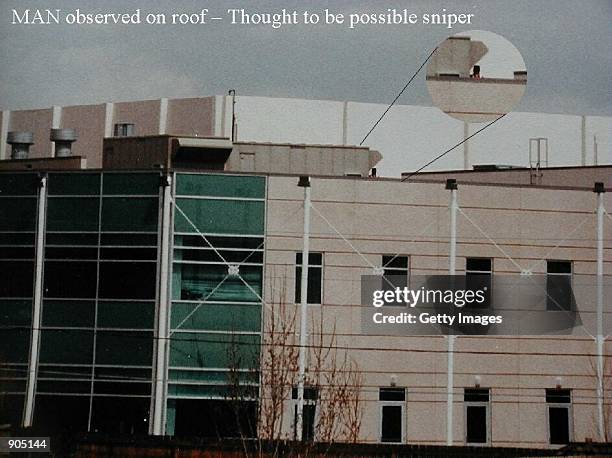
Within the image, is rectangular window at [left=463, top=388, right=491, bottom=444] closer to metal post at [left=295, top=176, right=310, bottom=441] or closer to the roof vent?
metal post at [left=295, top=176, right=310, bottom=441]

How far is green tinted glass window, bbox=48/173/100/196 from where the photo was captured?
1350 centimetres

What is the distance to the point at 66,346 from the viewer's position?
13328mm

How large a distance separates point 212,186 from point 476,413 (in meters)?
3.02

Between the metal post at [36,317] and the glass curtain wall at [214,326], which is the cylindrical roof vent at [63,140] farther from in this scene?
the glass curtain wall at [214,326]

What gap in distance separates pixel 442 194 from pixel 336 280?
1.22 meters

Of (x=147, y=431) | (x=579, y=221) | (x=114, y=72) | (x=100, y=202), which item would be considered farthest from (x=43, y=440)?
(x=579, y=221)

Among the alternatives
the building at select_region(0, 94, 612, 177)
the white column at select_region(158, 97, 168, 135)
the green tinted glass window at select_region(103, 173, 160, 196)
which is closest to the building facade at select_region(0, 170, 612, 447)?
the green tinted glass window at select_region(103, 173, 160, 196)

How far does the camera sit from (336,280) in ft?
44.1

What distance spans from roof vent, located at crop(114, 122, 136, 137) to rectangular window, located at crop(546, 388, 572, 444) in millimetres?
4237

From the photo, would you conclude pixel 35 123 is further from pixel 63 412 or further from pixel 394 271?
pixel 394 271

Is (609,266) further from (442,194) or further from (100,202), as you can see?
(100,202)

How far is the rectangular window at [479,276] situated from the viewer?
1330 centimetres

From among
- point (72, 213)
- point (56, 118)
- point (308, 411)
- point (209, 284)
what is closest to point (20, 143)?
point (56, 118)

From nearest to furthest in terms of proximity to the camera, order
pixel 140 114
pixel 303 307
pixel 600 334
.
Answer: pixel 140 114 < pixel 303 307 < pixel 600 334
